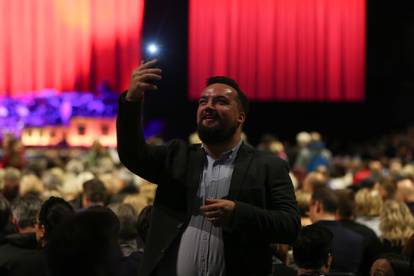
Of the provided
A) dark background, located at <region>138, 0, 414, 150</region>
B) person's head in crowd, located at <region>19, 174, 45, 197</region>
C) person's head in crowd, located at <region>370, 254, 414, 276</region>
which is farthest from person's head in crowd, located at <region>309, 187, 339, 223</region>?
dark background, located at <region>138, 0, 414, 150</region>

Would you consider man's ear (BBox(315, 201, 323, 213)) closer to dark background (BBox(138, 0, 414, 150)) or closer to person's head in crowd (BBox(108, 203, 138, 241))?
person's head in crowd (BBox(108, 203, 138, 241))

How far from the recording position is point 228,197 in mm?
2836

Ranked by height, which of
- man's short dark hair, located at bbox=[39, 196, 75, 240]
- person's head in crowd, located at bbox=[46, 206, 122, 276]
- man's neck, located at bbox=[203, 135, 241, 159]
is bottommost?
man's short dark hair, located at bbox=[39, 196, 75, 240]

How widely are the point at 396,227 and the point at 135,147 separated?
256 centimetres

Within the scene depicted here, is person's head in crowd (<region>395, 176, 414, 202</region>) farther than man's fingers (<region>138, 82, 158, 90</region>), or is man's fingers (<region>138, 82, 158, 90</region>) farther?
person's head in crowd (<region>395, 176, 414, 202</region>)

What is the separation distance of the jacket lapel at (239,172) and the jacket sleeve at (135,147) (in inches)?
10.7

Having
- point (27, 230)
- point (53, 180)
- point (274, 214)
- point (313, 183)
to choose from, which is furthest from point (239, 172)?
point (53, 180)

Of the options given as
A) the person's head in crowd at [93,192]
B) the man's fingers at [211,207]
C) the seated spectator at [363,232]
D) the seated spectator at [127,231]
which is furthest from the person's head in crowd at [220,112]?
the person's head in crowd at [93,192]

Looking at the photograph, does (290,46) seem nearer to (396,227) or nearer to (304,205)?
(304,205)

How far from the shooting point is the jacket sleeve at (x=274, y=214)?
2.69 m

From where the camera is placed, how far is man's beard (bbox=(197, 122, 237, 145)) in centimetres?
289

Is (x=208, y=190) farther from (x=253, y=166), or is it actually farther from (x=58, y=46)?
(x=58, y=46)

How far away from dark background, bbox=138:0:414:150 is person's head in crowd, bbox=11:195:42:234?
13.0m

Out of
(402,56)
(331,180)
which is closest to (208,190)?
(331,180)
